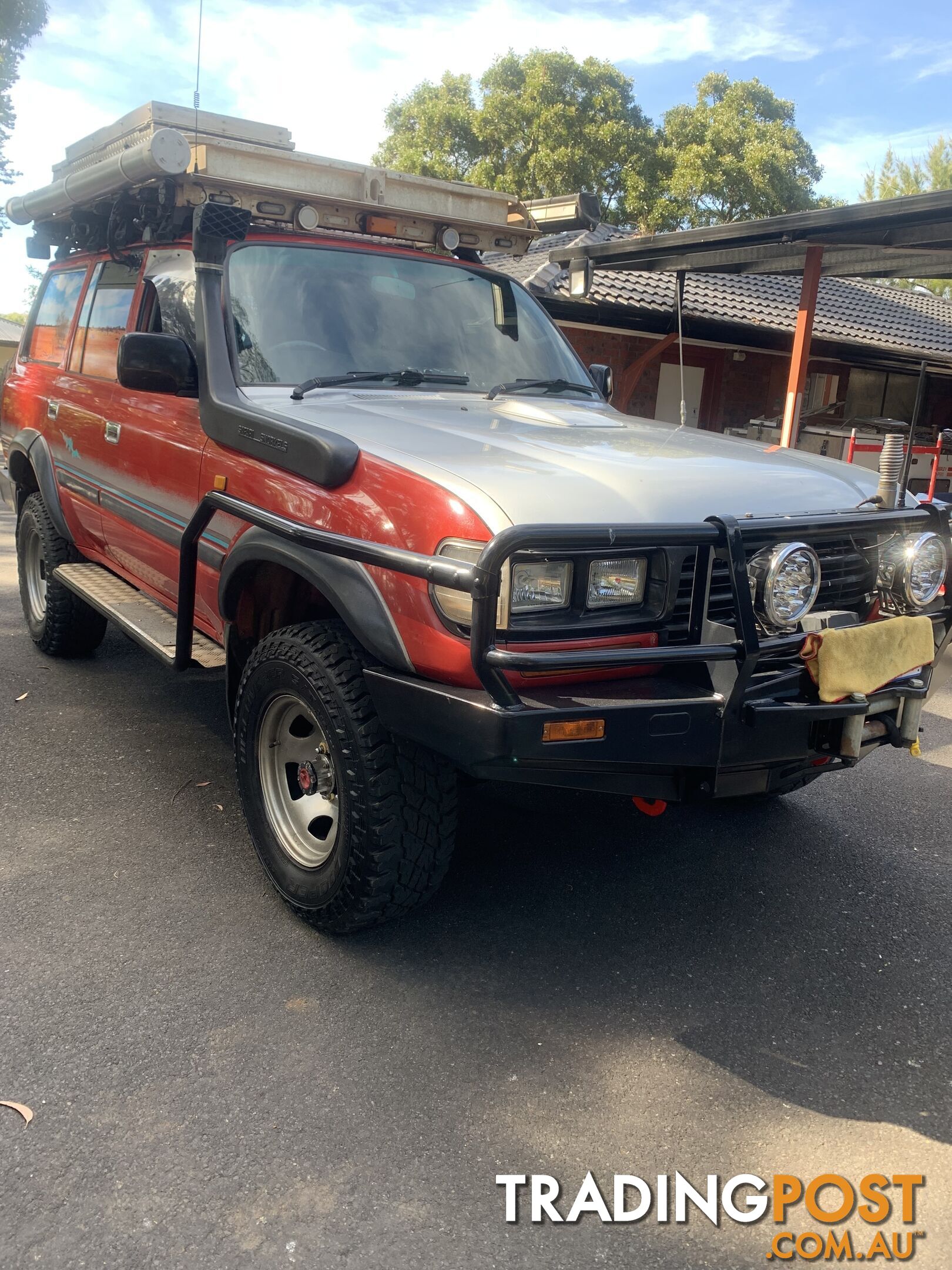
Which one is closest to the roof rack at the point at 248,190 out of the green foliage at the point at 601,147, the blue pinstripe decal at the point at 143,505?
the blue pinstripe decal at the point at 143,505

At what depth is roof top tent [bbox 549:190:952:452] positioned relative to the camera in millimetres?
8289

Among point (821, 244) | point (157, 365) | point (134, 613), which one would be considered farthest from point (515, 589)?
point (821, 244)

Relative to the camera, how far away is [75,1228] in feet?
6.59

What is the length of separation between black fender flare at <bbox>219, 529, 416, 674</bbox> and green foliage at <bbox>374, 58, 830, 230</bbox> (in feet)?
92.6

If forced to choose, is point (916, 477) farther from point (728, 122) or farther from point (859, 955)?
point (728, 122)

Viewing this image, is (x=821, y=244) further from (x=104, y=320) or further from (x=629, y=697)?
(x=629, y=697)

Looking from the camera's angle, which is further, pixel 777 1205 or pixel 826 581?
pixel 826 581

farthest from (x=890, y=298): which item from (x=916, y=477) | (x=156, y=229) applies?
(x=156, y=229)

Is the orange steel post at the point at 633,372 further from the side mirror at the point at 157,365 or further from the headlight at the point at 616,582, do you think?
the headlight at the point at 616,582

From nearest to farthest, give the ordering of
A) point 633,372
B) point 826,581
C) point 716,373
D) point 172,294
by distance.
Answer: point 826,581 → point 172,294 → point 633,372 → point 716,373

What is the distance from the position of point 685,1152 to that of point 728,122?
33588 millimetres

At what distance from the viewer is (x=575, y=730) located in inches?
95.7

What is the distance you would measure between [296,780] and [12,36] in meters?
22.9

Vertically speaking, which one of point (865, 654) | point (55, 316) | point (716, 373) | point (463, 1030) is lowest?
point (463, 1030)
